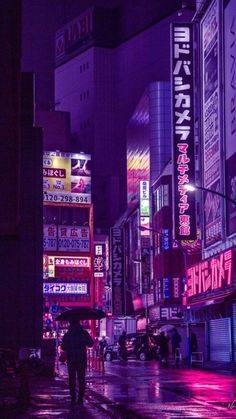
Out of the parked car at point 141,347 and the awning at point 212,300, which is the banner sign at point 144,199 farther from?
the awning at point 212,300

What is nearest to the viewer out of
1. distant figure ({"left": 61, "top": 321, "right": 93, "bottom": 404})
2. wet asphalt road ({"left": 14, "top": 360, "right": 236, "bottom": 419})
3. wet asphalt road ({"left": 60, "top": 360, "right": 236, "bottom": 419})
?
wet asphalt road ({"left": 14, "top": 360, "right": 236, "bottom": 419})

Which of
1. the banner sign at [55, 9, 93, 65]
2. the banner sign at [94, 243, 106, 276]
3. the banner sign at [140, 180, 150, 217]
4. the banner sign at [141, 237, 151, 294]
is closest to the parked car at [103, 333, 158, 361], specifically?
the banner sign at [141, 237, 151, 294]

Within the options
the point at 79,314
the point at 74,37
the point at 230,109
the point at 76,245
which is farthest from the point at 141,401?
the point at 74,37

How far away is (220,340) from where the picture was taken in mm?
42219

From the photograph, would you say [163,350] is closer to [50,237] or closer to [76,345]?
[76,345]

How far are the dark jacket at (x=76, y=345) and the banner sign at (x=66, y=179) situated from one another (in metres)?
71.3

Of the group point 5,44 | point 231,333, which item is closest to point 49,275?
point 231,333

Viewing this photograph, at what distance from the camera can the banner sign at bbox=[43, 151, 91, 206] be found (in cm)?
8994

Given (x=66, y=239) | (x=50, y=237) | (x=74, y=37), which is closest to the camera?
(x=66, y=239)

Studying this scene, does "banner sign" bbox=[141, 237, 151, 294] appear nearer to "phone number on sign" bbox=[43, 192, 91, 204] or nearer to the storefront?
"phone number on sign" bbox=[43, 192, 91, 204]

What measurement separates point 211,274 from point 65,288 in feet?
144

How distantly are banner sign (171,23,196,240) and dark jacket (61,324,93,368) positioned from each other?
2791 cm

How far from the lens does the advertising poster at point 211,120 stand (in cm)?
4366

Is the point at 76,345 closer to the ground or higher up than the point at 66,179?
closer to the ground
